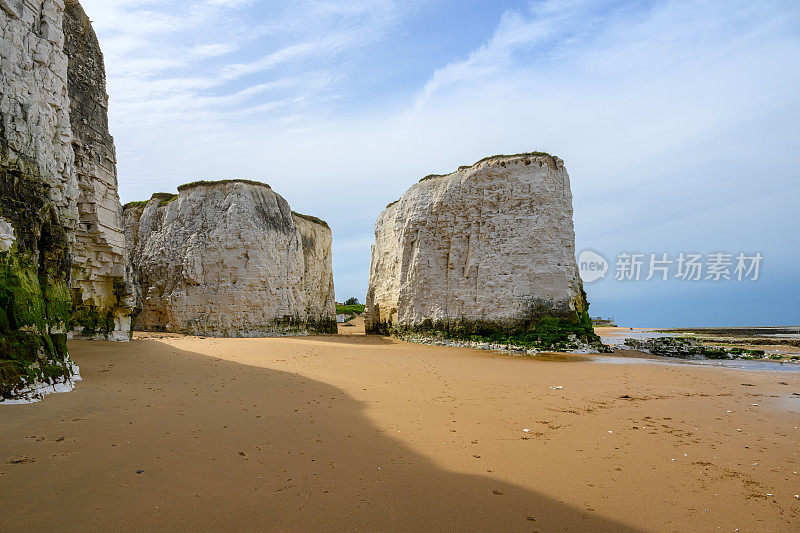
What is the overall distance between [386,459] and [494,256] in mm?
13573

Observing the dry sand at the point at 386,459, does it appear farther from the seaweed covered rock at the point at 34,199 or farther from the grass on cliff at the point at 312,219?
the grass on cliff at the point at 312,219

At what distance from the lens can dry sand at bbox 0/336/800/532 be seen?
260 cm

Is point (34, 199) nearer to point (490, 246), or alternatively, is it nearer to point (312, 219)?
point (490, 246)

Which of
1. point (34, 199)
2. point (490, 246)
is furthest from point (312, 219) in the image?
point (34, 199)

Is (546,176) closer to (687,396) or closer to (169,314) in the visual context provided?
(687,396)

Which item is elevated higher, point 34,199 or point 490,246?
point 490,246

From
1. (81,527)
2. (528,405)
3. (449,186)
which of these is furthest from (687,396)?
(449,186)

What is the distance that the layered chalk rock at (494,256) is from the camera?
50.5ft

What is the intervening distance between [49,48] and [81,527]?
7.37m

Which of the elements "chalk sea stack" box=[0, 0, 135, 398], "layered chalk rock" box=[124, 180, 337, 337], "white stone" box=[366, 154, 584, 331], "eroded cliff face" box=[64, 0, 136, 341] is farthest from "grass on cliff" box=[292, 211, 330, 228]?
"chalk sea stack" box=[0, 0, 135, 398]

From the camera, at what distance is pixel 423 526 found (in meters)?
2.51

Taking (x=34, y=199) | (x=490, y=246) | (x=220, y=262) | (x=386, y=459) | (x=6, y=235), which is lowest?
(x=386, y=459)

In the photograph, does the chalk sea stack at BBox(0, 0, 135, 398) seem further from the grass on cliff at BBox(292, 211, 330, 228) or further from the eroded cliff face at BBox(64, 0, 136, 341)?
the grass on cliff at BBox(292, 211, 330, 228)

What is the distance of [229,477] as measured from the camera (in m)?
3.01
